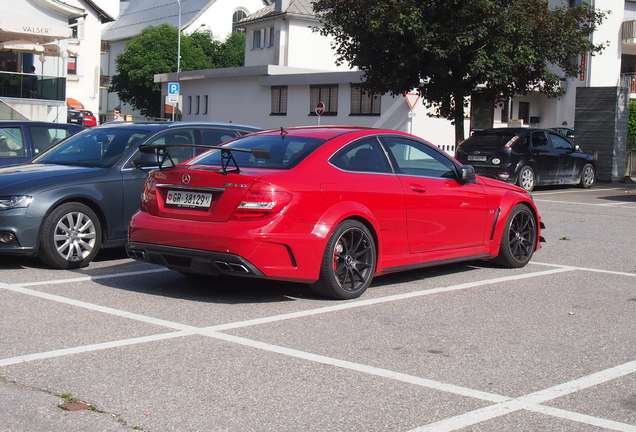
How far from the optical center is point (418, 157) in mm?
9016

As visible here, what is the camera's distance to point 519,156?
2402 centimetres

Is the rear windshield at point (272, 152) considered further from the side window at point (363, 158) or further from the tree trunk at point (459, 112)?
the tree trunk at point (459, 112)

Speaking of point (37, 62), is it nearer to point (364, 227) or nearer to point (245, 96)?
point (245, 96)

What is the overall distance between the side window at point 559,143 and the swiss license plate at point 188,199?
1913 centimetres

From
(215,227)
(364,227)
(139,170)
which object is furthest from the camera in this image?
(139,170)

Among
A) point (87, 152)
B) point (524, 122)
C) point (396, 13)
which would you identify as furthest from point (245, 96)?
point (87, 152)

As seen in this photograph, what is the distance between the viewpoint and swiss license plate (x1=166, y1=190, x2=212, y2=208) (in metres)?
7.67

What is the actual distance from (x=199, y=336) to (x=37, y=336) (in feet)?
3.59

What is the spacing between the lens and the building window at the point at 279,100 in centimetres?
4766

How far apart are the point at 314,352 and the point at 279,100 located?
4268 cm

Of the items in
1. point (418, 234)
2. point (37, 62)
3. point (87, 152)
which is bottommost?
point (418, 234)

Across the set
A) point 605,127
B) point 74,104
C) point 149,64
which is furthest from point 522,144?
point 149,64

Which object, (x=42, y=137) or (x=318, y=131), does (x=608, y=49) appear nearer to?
(x=42, y=137)

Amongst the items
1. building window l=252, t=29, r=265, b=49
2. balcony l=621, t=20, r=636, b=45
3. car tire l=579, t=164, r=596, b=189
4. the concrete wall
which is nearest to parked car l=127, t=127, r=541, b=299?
car tire l=579, t=164, r=596, b=189
